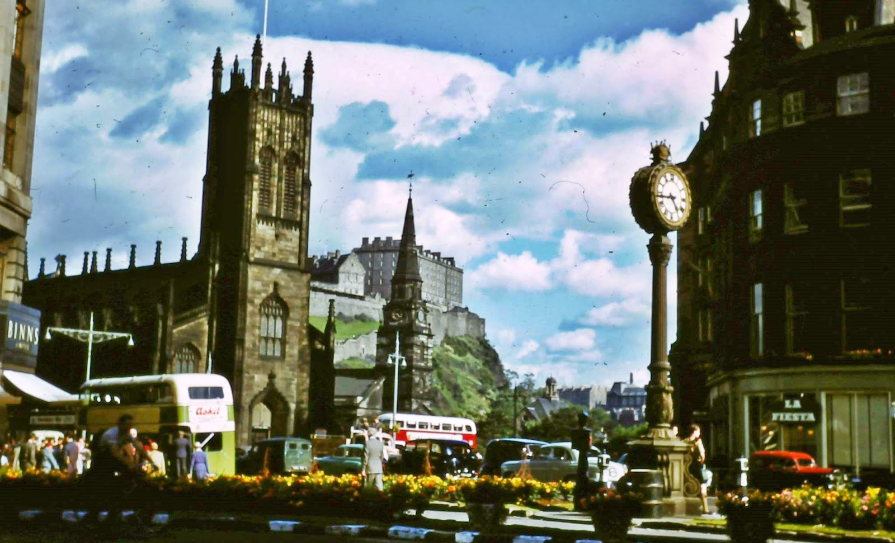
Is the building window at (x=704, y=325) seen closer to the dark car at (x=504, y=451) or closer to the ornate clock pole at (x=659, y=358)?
the dark car at (x=504, y=451)

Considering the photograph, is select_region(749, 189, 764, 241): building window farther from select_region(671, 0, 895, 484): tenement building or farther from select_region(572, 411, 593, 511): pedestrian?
select_region(572, 411, 593, 511): pedestrian

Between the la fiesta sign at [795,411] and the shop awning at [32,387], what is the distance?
75.5ft

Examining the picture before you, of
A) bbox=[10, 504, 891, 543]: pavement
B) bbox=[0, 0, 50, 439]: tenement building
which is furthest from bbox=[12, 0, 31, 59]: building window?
bbox=[10, 504, 891, 543]: pavement

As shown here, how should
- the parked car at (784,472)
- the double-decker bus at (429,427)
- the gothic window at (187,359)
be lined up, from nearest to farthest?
the parked car at (784,472)
the double-decker bus at (429,427)
the gothic window at (187,359)

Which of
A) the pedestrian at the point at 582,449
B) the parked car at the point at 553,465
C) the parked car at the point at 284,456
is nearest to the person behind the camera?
the pedestrian at the point at 582,449

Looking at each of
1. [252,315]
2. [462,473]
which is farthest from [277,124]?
[462,473]

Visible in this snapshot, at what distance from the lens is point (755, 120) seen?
39188mm

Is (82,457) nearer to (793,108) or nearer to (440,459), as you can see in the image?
(440,459)

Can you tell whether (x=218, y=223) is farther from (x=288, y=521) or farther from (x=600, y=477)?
(x=288, y=521)

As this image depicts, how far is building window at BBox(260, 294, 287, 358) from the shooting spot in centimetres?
7231

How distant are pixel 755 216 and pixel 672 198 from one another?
1739 centimetres

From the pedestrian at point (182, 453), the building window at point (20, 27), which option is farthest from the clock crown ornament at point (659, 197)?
the building window at point (20, 27)

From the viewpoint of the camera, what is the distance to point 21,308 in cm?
2875

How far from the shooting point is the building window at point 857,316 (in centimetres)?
3471
